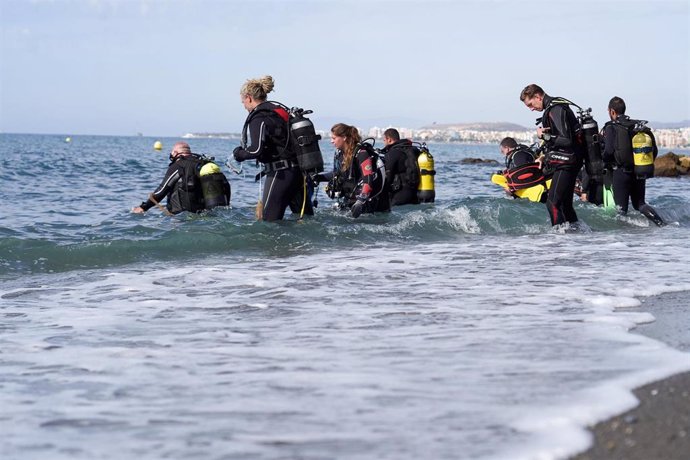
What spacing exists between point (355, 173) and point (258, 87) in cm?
219

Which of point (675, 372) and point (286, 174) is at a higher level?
point (286, 174)

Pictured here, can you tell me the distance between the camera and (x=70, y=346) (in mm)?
4852

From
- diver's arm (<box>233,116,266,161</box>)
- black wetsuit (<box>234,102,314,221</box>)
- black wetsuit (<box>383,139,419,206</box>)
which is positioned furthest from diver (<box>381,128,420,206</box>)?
diver's arm (<box>233,116,266,161</box>)

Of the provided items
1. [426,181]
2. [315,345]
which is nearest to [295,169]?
[426,181]

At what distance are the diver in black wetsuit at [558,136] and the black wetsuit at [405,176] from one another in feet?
9.25

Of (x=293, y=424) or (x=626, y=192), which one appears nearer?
(x=293, y=424)

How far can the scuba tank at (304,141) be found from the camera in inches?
385

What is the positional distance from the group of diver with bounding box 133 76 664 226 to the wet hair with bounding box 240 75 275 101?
1 centimetres

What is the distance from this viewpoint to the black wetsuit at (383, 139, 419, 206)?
529 inches

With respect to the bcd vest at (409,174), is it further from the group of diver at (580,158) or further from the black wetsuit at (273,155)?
the black wetsuit at (273,155)

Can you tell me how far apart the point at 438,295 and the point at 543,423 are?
10.9 ft

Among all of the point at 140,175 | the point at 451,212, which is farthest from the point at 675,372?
the point at 140,175

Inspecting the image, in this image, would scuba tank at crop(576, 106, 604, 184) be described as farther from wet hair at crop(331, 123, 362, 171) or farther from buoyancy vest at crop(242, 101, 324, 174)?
buoyancy vest at crop(242, 101, 324, 174)

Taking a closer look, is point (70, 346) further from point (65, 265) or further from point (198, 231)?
point (198, 231)
